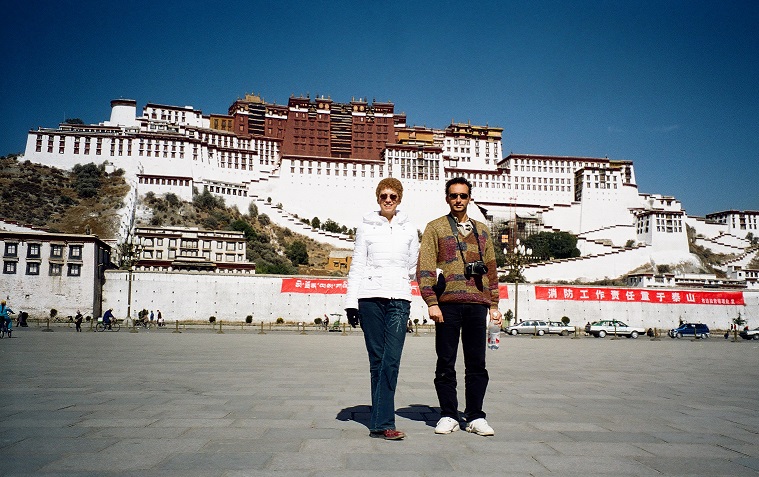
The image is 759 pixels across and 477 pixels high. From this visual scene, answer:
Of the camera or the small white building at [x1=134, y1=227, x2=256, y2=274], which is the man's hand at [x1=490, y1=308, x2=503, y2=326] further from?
the small white building at [x1=134, y1=227, x2=256, y2=274]

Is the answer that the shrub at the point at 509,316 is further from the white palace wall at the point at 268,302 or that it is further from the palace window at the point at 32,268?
the palace window at the point at 32,268

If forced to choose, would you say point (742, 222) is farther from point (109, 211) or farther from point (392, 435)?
point (392, 435)

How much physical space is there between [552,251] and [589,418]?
7011cm

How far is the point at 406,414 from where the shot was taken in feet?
17.2

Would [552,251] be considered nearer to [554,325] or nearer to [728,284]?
[728,284]

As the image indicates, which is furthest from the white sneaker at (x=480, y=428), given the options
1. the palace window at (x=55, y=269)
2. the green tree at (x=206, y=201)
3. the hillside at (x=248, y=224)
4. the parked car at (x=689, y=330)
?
the green tree at (x=206, y=201)

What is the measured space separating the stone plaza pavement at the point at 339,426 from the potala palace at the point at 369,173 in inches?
2224

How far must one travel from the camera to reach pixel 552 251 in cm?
7181

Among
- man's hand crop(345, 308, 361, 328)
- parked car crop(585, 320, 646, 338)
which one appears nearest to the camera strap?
man's hand crop(345, 308, 361, 328)

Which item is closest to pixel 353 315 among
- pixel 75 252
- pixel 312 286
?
pixel 312 286

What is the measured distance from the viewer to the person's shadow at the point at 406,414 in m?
4.87

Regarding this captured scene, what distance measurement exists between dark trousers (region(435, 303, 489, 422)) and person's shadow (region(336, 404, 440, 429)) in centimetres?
44

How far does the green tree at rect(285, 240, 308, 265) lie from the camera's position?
6344cm

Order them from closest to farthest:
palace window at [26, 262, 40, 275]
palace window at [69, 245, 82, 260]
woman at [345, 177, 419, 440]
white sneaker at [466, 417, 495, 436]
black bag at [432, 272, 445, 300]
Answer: white sneaker at [466, 417, 495, 436], woman at [345, 177, 419, 440], black bag at [432, 272, 445, 300], palace window at [26, 262, 40, 275], palace window at [69, 245, 82, 260]
